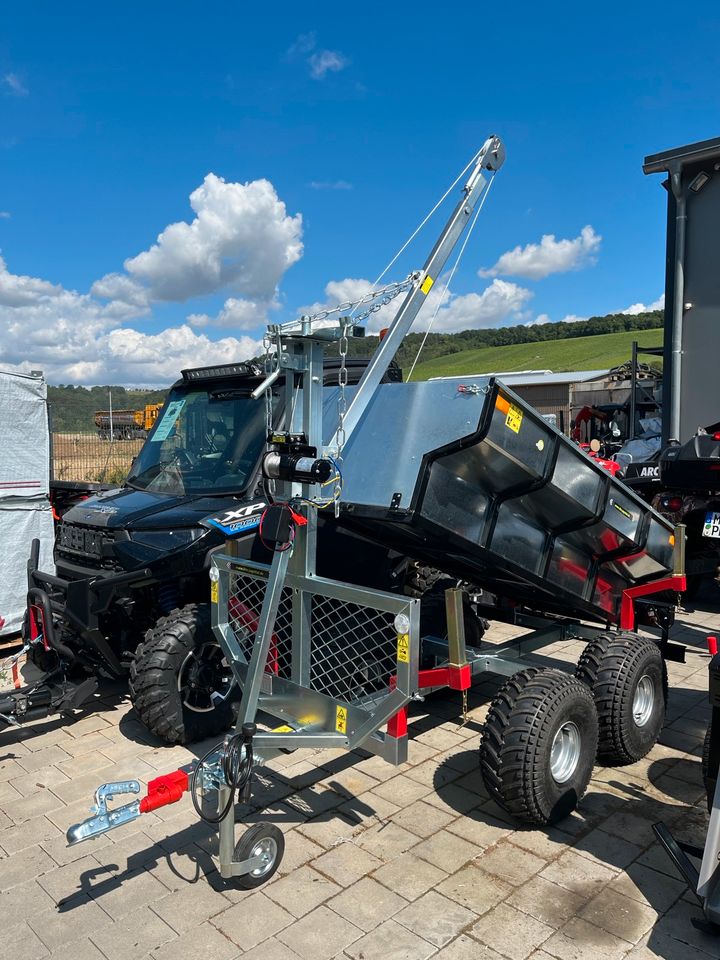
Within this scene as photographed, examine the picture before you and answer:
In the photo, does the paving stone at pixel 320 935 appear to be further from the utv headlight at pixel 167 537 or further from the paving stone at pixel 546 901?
the utv headlight at pixel 167 537

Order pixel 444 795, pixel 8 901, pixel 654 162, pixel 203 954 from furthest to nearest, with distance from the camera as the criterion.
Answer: pixel 654 162 < pixel 444 795 < pixel 8 901 < pixel 203 954

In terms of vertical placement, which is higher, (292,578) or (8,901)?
(292,578)

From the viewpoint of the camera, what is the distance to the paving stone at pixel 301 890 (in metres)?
3.15

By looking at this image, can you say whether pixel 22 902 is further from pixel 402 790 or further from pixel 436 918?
pixel 402 790

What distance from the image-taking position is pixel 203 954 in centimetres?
286

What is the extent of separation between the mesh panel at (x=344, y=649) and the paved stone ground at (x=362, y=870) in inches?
27.5

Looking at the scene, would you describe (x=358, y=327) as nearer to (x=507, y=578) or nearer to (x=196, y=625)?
(x=507, y=578)

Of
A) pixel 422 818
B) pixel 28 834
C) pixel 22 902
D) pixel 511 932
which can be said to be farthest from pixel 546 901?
pixel 28 834

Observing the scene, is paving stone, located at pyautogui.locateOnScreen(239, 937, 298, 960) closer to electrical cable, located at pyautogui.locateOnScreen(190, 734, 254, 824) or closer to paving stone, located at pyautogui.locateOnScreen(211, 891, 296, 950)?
paving stone, located at pyautogui.locateOnScreen(211, 891, 296, 950)

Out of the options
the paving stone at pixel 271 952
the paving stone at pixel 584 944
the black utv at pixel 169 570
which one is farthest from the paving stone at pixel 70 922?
the paving stone at pixel 584 944

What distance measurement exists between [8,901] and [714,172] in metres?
8.34

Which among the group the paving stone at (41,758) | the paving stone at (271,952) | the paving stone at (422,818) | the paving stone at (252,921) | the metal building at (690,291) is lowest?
the paving stone at (41,758)

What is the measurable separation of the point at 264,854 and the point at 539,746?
4.49 feet

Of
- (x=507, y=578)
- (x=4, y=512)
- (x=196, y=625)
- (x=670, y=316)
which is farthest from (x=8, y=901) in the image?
(x=670, y=316)
